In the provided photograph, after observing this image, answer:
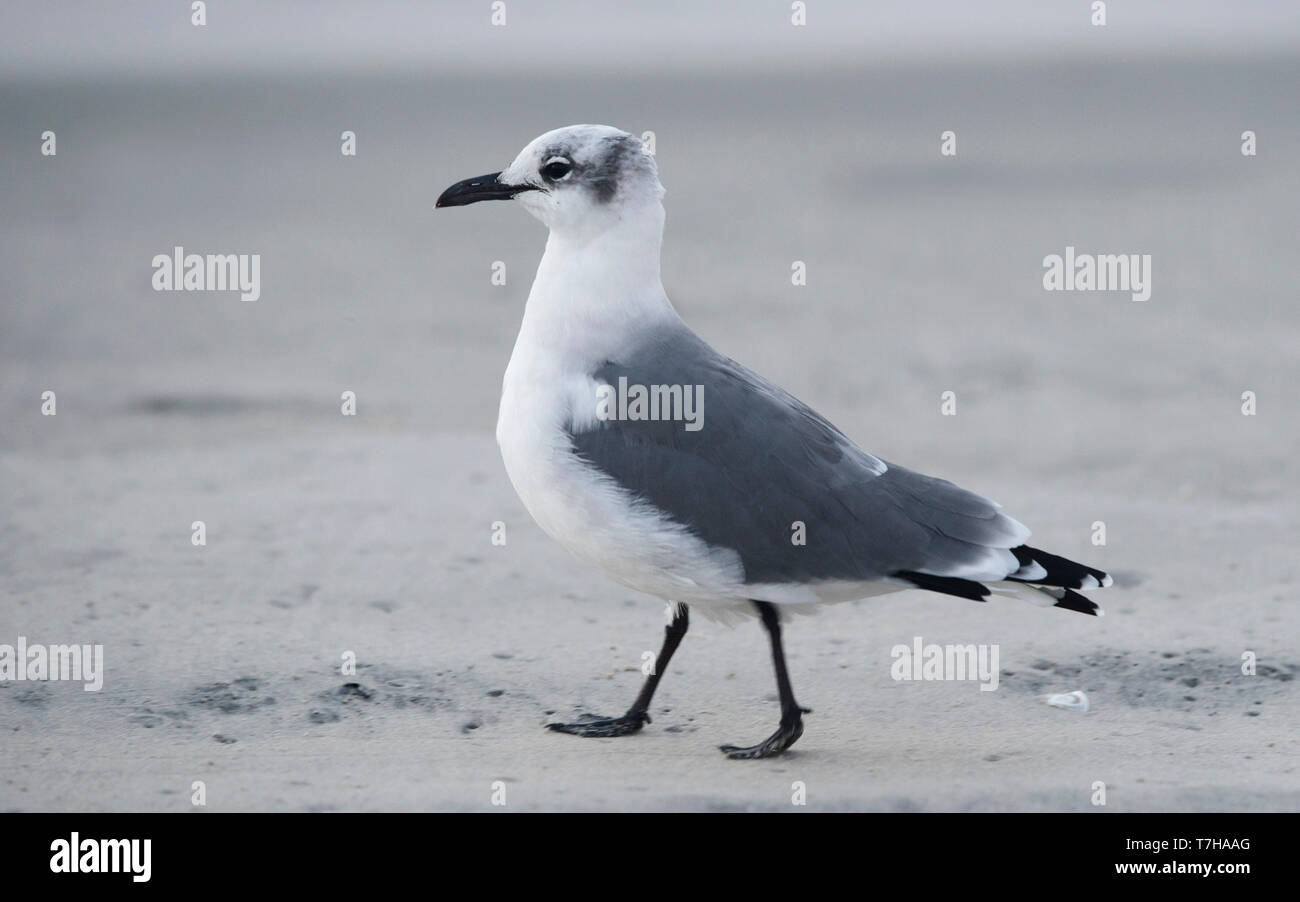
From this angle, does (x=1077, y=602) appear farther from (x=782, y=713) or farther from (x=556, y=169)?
(x=556, y=169)

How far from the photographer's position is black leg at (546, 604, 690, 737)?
5641mm

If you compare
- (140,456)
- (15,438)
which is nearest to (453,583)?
(140,456)

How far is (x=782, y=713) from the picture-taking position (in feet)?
18.0

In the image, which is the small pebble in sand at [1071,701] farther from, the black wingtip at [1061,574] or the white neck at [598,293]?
the white neck at [598,293]

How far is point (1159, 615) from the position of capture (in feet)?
22.9

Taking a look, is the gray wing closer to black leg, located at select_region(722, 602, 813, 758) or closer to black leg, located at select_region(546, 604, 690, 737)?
black leg, located at select_region(722, 602, 813, 758)

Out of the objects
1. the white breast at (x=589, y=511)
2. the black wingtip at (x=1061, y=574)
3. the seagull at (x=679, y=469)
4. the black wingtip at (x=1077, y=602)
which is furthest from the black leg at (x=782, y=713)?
the black wingtip at (x=1077, y=602)

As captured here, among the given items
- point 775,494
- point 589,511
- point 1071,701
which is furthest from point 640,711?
point 1071,701

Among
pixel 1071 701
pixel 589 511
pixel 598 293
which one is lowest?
pixel 1071 701

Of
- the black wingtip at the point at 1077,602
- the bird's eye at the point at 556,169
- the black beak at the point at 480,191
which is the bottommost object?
the black wingtip at the point at 1077,602

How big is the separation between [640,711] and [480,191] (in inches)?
73.4

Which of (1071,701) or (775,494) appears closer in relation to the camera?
(775,494)

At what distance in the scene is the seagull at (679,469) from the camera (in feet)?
17.1

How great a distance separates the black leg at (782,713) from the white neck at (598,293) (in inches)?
40.4
